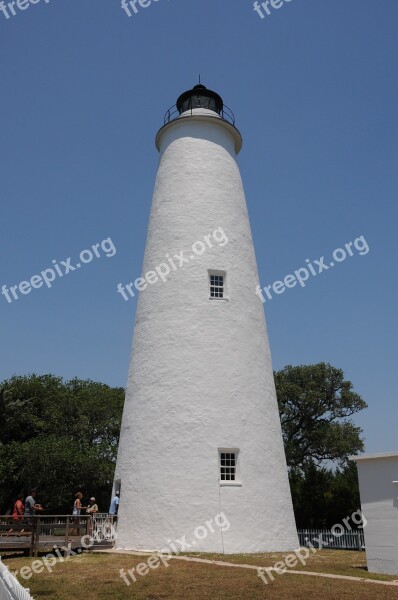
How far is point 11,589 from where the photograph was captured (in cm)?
711

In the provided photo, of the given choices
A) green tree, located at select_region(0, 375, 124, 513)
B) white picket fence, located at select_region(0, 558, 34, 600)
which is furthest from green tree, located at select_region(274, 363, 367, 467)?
white picket fence, located at select_region(0, 558, 34, 600)

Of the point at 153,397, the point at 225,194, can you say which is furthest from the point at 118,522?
the point at 225,194

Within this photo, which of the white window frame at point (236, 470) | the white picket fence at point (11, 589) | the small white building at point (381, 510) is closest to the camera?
the white picket fence at point (11, 589)

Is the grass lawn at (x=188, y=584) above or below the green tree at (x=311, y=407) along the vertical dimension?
below

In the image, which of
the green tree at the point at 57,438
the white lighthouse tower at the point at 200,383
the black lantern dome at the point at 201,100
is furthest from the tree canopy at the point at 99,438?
the black lantern dome at the point at 201,100

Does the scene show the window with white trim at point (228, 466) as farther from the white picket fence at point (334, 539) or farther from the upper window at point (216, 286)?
the white picket fence at point (334, 539)

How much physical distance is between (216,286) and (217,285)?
0.08 metres

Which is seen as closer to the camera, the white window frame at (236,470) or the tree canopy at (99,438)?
the white window frame at (236,470)

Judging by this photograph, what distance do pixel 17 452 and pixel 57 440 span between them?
2.09m

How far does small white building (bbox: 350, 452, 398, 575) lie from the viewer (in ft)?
40.5

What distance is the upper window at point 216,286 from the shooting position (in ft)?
60.7

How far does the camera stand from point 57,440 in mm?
29312

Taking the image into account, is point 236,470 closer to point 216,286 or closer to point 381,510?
point 381,510

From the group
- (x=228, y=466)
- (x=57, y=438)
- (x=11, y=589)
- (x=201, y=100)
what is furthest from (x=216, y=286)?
(x=57, y=438)
